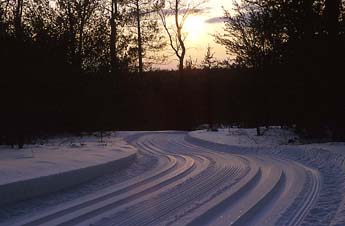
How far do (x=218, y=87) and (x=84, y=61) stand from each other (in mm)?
31010

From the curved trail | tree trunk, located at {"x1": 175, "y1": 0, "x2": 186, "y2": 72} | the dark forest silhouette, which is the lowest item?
the curved trail

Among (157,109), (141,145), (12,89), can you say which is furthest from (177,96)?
(12,89)

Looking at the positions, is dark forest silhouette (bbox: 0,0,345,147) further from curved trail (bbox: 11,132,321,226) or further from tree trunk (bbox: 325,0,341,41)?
curved trail (bbox: 11,132,321,226)

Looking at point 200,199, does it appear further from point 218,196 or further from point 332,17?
point 332,17

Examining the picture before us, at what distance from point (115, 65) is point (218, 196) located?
93.1ft

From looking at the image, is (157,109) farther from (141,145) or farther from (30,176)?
(30,176)

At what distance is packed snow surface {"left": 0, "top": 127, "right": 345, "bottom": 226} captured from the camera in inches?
337

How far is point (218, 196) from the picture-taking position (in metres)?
10.6

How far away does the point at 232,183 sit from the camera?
40.8 ft

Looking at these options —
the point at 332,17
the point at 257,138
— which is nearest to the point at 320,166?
the point at 332,17

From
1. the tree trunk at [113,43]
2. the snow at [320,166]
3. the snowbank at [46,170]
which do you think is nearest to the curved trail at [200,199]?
the snow at [320,166]

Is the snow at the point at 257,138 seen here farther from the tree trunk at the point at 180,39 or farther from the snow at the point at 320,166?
the tree trunk at the point at 180,39

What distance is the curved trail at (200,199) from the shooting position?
8.56 meters

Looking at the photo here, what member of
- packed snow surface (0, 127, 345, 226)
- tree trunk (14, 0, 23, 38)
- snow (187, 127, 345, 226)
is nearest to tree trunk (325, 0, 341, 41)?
snow (187, 127, 345, 226)
